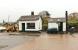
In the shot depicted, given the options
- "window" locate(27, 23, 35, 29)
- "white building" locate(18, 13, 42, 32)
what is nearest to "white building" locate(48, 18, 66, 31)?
"white building" locate(18, 13, 42, 32)

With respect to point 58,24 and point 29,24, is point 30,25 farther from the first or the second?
point 58,24

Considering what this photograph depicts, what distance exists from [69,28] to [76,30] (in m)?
1.93

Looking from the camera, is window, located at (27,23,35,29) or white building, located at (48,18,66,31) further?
white building, located at (48,18,66,31)

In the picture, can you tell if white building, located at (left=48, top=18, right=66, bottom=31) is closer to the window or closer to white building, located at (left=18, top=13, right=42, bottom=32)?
white building, located at (left=18, top=13, right=42, bottom=32)

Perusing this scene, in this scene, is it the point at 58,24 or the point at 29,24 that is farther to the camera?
the point at 58,24

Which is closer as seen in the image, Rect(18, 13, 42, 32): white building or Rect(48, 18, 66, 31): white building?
Rect(18, 13, 42, 32): white building

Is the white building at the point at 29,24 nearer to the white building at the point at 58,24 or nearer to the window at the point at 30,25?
the window at the point at 30,25

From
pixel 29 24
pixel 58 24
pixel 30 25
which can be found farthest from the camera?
pixel 58 24

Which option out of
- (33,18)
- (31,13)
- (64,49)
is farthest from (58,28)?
(64,49)

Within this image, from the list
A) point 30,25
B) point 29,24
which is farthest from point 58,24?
point 29,24

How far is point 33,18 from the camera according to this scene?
55406 mm

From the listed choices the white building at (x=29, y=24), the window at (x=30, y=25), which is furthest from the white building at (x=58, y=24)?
the window at (x=30, y=25)

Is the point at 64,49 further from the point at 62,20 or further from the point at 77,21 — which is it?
the point at 77,21

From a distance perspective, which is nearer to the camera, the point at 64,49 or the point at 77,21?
the point at 64,49
